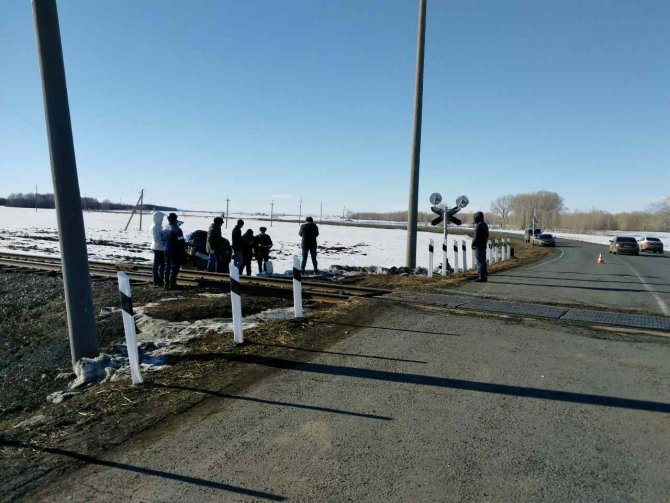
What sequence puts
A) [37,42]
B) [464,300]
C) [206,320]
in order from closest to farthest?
[37,42] < [206,320] < [464,300]

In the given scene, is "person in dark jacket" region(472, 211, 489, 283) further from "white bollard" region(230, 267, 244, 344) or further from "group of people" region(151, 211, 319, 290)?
"white bollard" region(230, 267, 244, 344)

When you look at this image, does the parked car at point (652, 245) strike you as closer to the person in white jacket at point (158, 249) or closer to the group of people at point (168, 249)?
the group of people at point (168, 249)

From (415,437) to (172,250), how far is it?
8.97 m

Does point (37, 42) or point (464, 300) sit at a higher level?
point (37, 42)

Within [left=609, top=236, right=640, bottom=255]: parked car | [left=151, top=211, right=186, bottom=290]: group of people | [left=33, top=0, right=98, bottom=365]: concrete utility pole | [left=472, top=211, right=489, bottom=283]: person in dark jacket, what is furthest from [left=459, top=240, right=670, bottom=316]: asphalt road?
[left=609, top=236, right=640, bottom=255]: parked car

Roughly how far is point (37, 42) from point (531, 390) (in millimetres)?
6532

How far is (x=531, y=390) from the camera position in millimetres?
4770

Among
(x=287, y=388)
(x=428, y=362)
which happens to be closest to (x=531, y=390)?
(x=428, y=362)

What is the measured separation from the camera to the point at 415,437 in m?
3.74

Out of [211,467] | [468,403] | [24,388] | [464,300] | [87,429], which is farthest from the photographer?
[464,300]

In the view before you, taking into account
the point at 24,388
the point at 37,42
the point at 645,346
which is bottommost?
the point at 24,388

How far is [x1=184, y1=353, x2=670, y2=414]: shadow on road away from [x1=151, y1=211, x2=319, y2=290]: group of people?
4.82m

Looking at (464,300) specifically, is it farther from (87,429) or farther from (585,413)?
(87,429)

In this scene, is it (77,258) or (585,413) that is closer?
(585,413)
